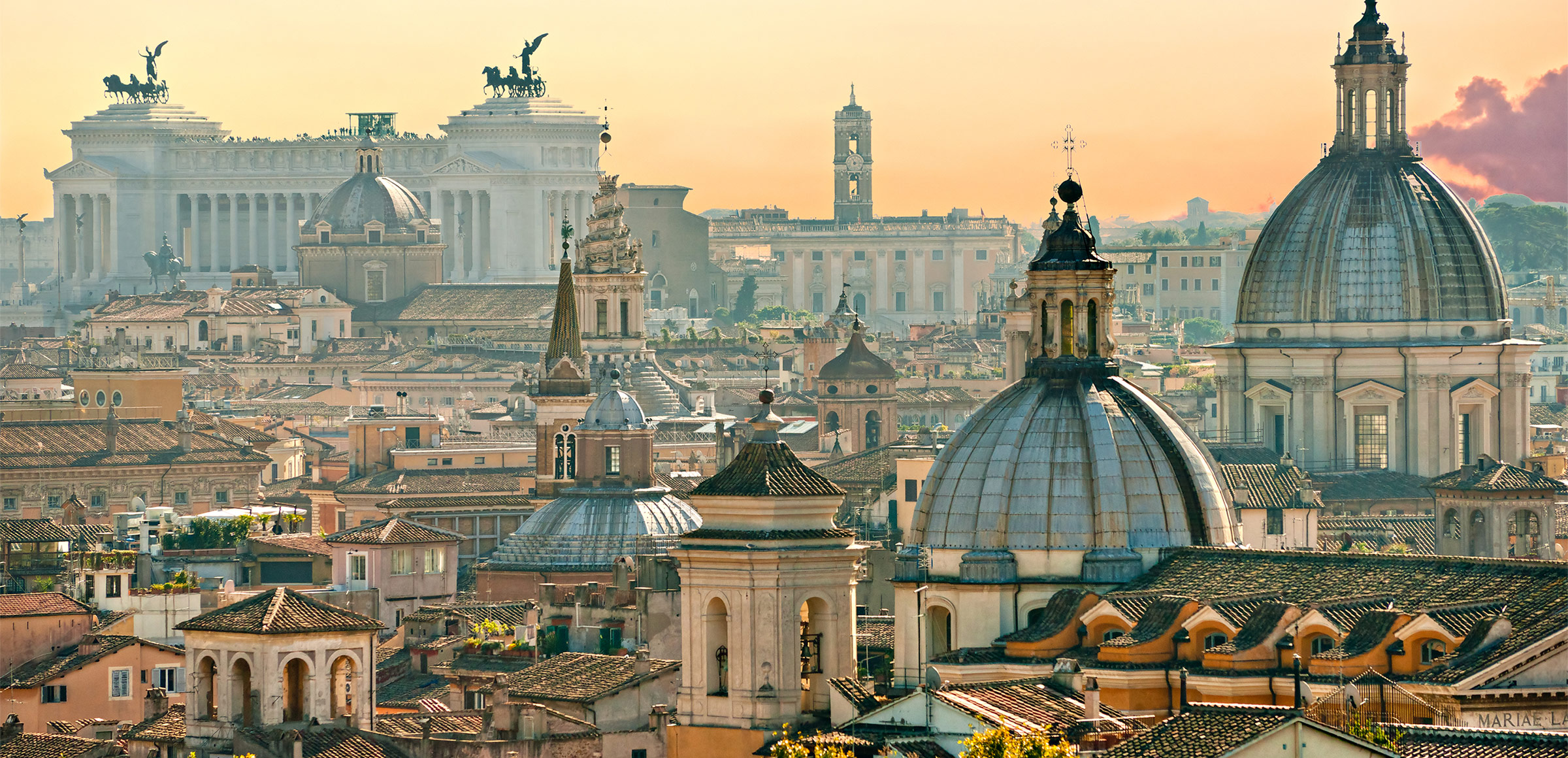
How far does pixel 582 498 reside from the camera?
76188mm

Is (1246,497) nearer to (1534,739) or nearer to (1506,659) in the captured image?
(1506,659)

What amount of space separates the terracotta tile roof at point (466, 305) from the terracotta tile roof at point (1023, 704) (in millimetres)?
119338

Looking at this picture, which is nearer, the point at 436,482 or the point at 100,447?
the point at 436,482

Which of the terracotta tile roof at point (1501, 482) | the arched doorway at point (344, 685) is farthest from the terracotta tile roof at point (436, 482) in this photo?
the arched doorway at point (344, 685)

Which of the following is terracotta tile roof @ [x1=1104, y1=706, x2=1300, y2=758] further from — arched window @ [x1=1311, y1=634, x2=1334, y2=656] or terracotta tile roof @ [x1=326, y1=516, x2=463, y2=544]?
terracotta tile roof @ [x1=326, y1=516, x2=463, y2=544]

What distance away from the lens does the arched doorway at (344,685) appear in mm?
51062

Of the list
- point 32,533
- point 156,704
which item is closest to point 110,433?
point 32,533

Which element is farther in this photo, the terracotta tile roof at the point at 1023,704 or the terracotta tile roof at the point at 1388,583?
the terracotta tile roof at the point at 1388,583

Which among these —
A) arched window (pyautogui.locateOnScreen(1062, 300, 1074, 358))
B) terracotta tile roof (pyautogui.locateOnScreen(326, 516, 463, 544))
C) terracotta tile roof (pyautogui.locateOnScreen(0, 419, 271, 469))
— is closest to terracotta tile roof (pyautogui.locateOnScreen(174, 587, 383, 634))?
arched window (pyautogui.locateOnScreen(1062, 300, 1074, 358))

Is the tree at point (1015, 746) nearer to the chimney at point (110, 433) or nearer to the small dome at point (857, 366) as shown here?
the chimney at point (110, 433)

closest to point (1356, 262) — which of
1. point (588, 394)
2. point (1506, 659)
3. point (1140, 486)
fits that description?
point (588, 394)

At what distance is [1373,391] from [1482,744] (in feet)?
161

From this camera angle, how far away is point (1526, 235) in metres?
169

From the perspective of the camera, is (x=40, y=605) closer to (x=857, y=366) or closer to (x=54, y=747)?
(x=54, y=747)
